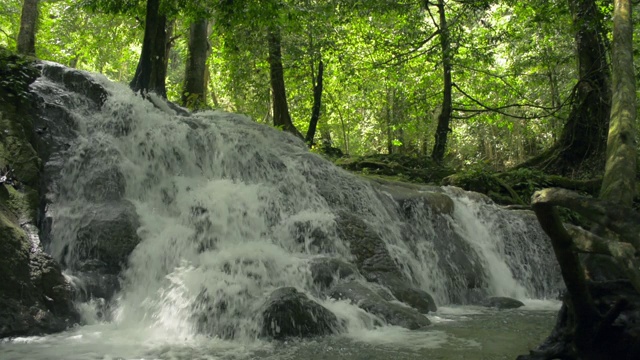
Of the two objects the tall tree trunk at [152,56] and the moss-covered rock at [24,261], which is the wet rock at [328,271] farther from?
the tall tree trunk at [152,56]

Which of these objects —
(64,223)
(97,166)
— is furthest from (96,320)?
(97,166)

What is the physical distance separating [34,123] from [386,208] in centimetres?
627

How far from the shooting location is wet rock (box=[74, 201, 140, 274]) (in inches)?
272

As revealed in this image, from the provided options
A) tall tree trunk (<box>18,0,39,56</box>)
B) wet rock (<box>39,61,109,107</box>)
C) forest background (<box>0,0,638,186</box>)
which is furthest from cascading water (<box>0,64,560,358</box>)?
tall tree trunk (<box>18,0,39,56</box>)

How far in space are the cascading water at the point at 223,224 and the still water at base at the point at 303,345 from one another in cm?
27

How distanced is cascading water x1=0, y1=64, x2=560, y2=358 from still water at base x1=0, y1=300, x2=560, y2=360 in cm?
27

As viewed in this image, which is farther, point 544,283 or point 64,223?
point 544,283

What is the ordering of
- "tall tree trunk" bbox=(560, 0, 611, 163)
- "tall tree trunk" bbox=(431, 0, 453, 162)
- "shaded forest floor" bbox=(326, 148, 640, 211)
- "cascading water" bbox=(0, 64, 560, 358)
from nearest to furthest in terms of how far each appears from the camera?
"cascading water" bbox=(0, 64, 560, 358) < "shaded forest floor" bbox=(326, 148, 640, 211) < "tall tree trunk" bbox=(560, 0, 611, 163) < "tall tree trunk" bbox=(431, 0, 453, 162)

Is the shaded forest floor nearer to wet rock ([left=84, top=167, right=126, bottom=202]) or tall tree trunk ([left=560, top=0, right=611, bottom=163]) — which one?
tall tree trunk ([left=560, top=0, right=611, bottom=163])

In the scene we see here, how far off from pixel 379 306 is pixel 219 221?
3005 millimetres

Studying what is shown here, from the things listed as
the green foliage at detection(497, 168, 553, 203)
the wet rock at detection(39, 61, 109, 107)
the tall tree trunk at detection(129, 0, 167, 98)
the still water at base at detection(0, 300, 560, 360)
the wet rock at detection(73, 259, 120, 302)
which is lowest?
the still water at base at detection(0, 300, 560, 360)

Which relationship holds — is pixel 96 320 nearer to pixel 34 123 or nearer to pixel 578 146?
pixel 34 123

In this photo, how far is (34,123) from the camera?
8.44 meters

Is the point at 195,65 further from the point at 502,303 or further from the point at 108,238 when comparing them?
the point at 502,303
